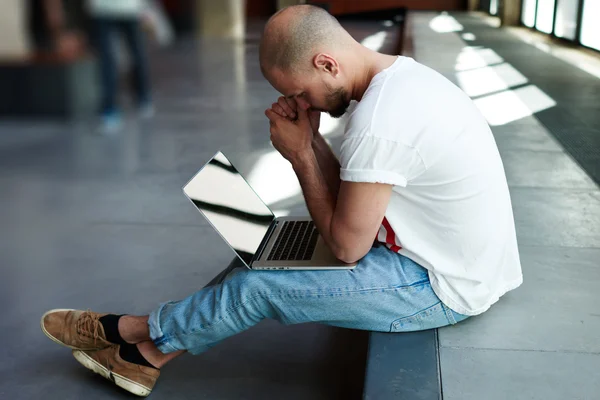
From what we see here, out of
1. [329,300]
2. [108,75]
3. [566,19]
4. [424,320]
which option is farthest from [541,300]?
[566,19]

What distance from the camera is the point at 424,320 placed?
2.01m

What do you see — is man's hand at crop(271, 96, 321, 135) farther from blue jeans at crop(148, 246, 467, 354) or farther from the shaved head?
blue jeans at crop(148, 246, 467, 354)

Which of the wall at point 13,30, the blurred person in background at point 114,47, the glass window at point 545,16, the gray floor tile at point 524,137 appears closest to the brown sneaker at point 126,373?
the gray floor tile at point 524,137

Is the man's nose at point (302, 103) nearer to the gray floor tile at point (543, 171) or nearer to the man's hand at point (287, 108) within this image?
the man's hand at point (287, 108)

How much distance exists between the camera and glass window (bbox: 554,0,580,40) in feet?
29.2

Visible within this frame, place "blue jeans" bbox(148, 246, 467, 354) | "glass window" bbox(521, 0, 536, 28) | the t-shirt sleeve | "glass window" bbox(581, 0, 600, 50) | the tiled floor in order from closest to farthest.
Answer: the t-shirt sleeve
the tiled floor
"blue jeans" bbox(148, 246, 467, 354)
"glass window" bbox(581, 0, 600, 50)
"glass window" bbox(521, 0, 536, 28)

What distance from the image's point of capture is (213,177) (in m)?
2.28

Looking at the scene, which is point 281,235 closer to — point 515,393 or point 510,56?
point 515,393

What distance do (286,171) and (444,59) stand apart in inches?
160

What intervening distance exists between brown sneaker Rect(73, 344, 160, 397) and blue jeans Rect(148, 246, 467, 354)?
28cm

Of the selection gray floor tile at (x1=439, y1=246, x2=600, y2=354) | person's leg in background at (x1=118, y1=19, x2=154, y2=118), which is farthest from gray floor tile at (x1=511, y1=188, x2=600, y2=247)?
person's leg in background at (x1=118, y1=19, x2=154, y2=118)

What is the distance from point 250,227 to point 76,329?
0.65 meters

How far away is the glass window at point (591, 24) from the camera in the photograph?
24.2 feet


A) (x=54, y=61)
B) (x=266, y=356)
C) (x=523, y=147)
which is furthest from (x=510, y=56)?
(x=266, y=356)
